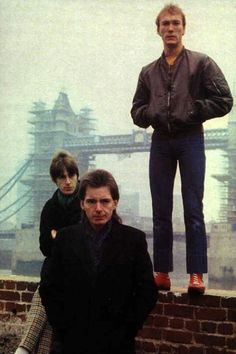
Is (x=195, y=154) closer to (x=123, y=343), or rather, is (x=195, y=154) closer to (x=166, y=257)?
(x=166, y=257)

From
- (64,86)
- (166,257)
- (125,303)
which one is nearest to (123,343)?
(125,303)

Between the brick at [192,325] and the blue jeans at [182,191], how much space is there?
1.13 feet

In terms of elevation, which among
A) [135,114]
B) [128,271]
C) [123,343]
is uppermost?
[135,114]

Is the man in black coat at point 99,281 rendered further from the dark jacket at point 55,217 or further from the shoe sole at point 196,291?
the shoe sole at point 196,291

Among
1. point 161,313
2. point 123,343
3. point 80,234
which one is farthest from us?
point 161,313

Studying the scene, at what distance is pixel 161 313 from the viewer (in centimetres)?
323

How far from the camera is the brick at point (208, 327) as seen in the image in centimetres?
308

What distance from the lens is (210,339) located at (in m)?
3.10

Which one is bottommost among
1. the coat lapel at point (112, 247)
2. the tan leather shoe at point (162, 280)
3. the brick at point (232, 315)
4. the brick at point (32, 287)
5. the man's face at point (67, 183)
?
the brick at point (232, 315)

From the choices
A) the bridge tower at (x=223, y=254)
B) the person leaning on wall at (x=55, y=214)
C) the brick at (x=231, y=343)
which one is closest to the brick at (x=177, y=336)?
the brick at (x=231, y=343)

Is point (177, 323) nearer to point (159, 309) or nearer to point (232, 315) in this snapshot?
point (159, 309)

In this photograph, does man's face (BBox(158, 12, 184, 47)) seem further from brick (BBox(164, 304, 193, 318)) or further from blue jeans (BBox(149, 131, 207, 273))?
brick (BBox(164, 304, 193, 318))

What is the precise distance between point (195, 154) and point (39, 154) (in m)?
48.3

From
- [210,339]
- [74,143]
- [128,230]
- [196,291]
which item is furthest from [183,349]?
[74,143]
